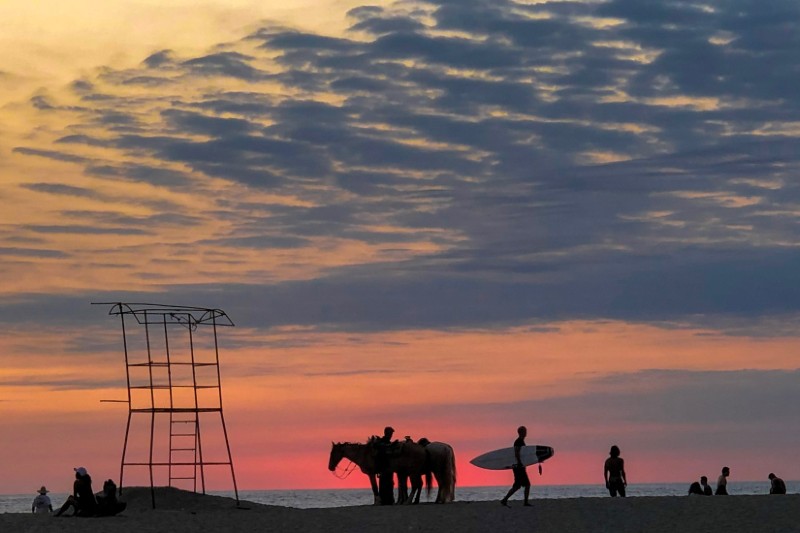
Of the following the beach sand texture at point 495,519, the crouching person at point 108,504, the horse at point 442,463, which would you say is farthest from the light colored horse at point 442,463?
the crouching person at point 108,504

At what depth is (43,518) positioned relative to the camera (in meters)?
36.7

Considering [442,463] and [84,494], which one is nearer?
[84,494]

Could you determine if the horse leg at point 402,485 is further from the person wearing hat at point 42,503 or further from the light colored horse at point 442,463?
the person wearing hat at point 42,503

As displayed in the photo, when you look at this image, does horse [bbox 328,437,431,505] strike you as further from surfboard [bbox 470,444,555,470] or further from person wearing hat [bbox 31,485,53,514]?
person wearing hat [bbox 31,485,53,514]

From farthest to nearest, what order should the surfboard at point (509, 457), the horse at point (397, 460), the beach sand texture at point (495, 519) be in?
the horse at point (397, 460)
the surfboard at point (509, 457)
the beach sand texture at point (495, 519)

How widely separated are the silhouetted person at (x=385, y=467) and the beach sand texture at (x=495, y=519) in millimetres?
3023

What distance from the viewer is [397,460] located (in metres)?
40.4

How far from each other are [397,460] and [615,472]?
665 centimetres

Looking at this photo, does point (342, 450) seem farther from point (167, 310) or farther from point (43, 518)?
point (43, 518)

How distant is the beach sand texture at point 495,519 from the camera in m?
32.1

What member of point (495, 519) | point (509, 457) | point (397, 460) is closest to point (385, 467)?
point (397, 460)

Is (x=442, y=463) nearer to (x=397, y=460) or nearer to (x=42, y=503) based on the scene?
(x=397, y=460)

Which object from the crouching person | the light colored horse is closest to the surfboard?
the light colored horse

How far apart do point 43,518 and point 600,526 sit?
15.2 m
